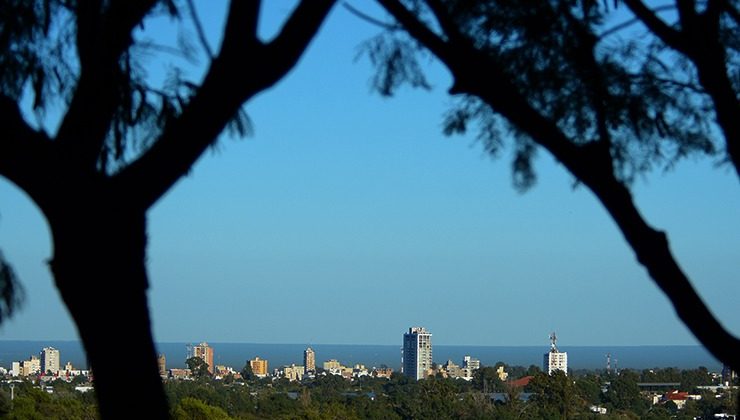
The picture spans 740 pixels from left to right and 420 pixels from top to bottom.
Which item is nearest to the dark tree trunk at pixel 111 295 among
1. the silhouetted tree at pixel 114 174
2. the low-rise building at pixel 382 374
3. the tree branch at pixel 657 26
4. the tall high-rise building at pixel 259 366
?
the silhouetted tree at pixel 114 174

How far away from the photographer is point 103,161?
3020mm

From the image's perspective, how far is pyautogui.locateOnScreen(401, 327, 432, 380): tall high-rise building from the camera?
65.2 m

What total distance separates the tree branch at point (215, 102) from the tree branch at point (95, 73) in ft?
0.39

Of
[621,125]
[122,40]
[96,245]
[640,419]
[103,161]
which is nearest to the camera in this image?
[96,245]

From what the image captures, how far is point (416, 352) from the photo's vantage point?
65.9 metres

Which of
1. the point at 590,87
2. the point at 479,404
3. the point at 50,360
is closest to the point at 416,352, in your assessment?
the point at 50,360

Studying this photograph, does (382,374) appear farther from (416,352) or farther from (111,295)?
(111,295)

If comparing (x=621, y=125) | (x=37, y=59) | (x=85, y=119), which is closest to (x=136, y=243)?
(x=85, y=119)

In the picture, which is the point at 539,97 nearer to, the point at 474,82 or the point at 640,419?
the point at 474,82

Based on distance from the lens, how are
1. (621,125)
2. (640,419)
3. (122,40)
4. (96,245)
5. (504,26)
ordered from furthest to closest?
(640,419), (621,125), (504,26), (122,40), (96,245)

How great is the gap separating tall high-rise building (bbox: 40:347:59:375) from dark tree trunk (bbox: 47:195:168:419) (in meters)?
50.2

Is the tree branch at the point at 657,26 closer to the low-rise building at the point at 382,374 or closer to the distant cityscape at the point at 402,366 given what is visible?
the distant cityscape at the point at 402,366

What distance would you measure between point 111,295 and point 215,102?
470 millimetres

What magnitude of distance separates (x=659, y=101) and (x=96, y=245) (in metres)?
1.97
